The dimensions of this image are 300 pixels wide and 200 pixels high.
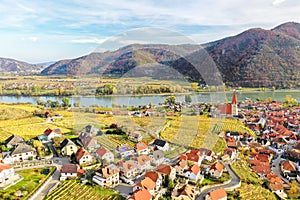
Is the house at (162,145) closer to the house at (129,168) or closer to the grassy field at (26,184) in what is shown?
the house at (129,168)

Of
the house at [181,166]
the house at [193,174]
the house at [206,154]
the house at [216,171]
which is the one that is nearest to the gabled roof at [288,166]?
the house at [206,154]

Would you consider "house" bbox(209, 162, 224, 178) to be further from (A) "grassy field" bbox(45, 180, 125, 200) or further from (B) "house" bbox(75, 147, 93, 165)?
(B) "house" bbox(75, 147, 93, 165)

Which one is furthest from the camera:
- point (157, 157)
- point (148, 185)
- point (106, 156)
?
point (157, 157)

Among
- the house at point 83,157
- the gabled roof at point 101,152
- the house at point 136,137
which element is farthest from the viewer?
the house at point 136,137

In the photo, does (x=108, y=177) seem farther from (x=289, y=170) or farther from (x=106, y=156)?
(x=289, y=170)

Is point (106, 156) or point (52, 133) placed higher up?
point (52, 133)

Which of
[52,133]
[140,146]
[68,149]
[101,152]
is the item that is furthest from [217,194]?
[52,133]
